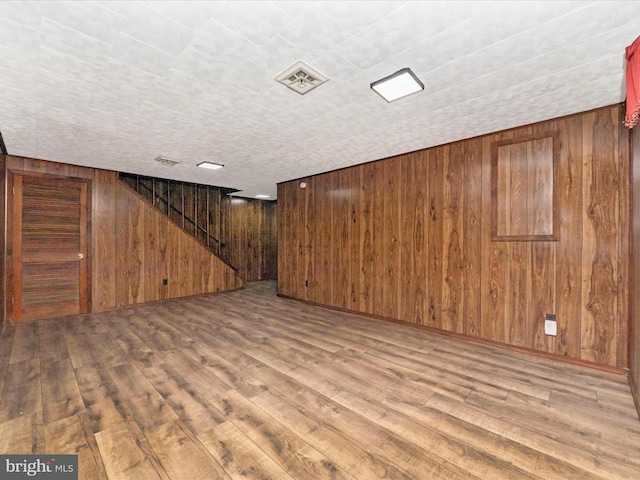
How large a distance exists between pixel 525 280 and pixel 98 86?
4.50 metres

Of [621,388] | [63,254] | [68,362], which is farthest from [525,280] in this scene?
[63,254]

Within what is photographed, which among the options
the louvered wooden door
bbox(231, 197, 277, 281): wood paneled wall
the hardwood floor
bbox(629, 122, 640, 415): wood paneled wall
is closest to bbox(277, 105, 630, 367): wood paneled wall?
bbox(629, 122, 640, 415): wood paneled wall

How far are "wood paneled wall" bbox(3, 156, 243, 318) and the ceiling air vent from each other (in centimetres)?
122

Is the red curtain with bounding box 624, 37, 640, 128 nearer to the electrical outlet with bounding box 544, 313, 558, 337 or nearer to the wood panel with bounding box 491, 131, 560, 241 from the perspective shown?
the wood panel with bounding box 491, 131, 560, 241

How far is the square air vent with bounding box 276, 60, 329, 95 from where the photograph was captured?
205cm

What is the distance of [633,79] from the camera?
5.37 feet

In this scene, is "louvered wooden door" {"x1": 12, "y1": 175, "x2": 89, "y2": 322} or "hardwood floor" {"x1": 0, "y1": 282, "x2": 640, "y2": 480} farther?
"louvered wooden door" {"x1": 12, "y1": 175, "x2": 89, "y2": 322}

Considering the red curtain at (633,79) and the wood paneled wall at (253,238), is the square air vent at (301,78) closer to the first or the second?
the red curtain at (633,79)

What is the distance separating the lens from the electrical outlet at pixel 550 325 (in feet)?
9.45

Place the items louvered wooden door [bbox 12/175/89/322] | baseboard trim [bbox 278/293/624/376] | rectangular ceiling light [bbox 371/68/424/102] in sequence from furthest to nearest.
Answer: louvered wooden door [bbox 12/175/89/322], baseboard trim [bbox 278/293/624/376], rectangular ceiling light [bbox 371/68/424/102]

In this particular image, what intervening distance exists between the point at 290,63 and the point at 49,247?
4989 millimetres

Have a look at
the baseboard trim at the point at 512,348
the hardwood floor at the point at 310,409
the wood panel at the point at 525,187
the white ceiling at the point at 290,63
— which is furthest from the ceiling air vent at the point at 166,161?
the wood panel at the point at 525,187

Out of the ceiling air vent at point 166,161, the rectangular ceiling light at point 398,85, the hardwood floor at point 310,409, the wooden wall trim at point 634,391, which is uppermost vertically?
the rectangular ceiling light at point 398,85

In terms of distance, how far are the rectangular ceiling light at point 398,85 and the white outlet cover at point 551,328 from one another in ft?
8.87
